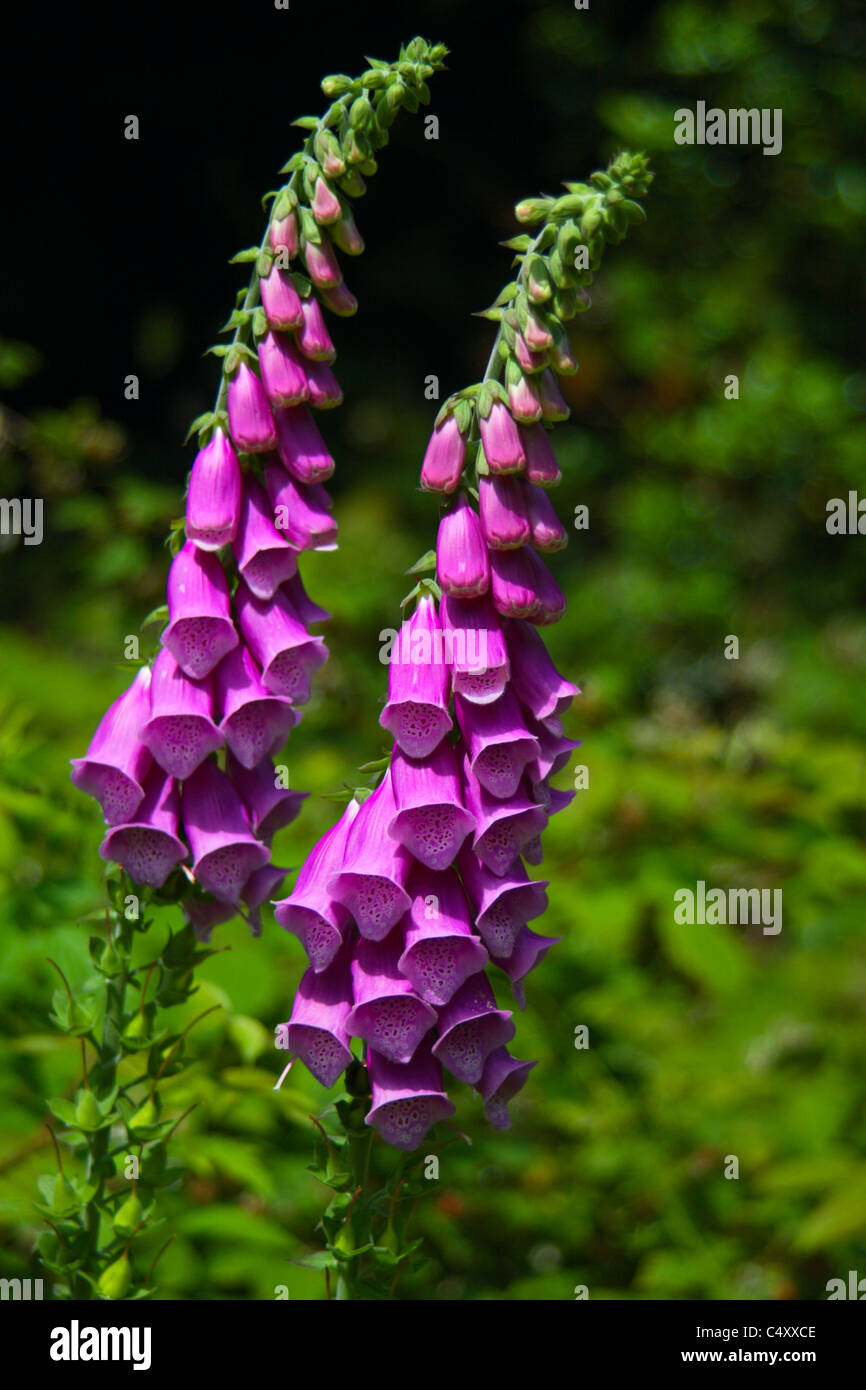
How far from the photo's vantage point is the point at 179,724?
152 cm

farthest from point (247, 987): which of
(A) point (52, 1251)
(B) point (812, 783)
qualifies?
(B) point (812, 783)

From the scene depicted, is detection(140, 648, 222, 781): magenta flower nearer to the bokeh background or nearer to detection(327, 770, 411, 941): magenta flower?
detection(327, 770, 411, 941): magenta flower

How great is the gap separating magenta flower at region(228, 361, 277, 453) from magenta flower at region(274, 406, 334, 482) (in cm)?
3

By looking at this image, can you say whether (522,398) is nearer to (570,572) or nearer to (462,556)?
(462,556)

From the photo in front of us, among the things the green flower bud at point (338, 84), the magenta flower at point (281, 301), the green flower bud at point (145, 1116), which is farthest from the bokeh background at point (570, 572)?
the green flower bud at point (338, 84)

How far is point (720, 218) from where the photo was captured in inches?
288

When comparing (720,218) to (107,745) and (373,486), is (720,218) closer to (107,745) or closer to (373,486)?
(373,486)

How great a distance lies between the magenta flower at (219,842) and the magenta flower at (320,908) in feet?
0.22

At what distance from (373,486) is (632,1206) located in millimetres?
5566

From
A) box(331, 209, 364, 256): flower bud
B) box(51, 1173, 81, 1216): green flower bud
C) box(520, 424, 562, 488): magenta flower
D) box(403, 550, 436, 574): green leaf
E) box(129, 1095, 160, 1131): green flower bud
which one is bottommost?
box(51, 1173, 81, 1216): green flower bud

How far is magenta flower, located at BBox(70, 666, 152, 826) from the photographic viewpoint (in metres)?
1.51

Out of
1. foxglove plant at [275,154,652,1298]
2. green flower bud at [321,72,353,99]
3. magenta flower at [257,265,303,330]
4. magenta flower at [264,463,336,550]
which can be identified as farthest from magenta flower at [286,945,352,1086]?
green flower bud at [321,72,353,99]

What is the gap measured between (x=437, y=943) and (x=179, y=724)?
0.39m

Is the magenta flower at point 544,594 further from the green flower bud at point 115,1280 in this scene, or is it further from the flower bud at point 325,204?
the green flower bud at point 115,1280
